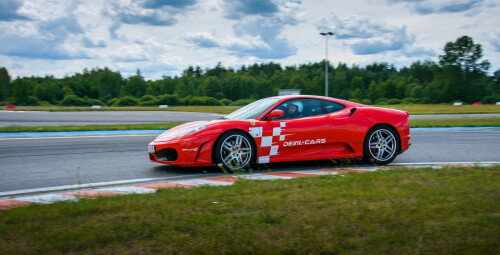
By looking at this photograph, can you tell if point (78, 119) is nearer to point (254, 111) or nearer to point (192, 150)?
point (254, 111)

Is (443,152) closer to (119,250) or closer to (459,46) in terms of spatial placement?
(119,250)

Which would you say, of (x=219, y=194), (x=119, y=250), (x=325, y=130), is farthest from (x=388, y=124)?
(x=119, y=250)

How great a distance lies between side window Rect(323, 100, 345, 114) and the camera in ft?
23.3

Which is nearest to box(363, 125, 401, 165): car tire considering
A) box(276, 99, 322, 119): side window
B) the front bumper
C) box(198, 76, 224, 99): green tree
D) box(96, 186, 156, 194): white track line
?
box(276, 99, 322, 119): side window

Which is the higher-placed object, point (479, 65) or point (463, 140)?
point (479, 65)

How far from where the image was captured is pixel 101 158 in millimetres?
7922

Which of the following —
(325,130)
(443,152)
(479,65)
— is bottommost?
(443,152)

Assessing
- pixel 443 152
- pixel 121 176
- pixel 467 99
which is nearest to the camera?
pixel 121 176

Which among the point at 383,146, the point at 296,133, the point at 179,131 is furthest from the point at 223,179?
the point at 383,146

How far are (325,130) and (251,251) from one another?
404 centimetres

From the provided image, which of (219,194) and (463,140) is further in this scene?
(463,140)

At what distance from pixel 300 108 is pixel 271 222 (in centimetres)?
351

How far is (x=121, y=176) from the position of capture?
630cm

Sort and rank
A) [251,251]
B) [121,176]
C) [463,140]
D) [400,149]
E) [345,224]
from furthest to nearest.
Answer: [463,140] < [400,149] < [121,176] < [345,224] < [251,251]
